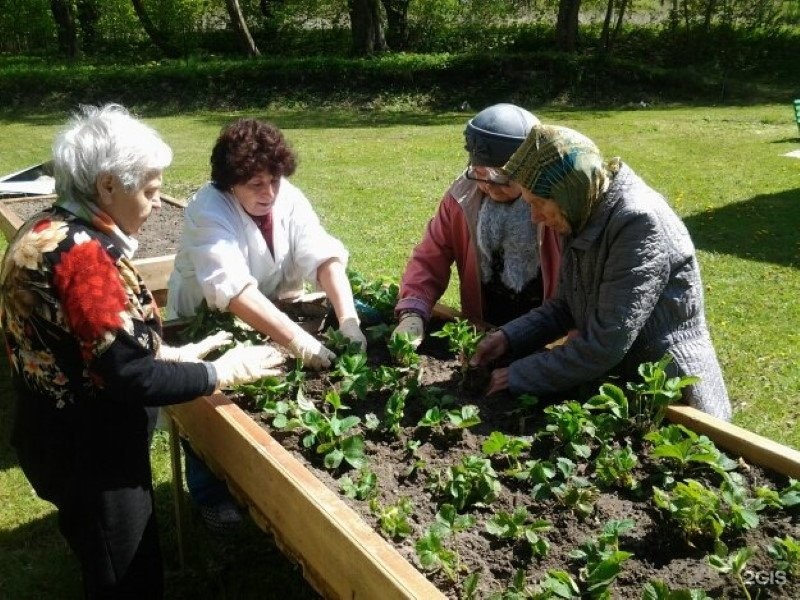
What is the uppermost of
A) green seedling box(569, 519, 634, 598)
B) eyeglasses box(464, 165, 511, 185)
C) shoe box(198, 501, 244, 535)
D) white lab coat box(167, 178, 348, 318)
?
eyeglasses box(464, 165, 511, 185)

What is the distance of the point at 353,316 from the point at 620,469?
130 centimetres

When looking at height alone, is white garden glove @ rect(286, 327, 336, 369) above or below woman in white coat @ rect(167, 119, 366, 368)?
below

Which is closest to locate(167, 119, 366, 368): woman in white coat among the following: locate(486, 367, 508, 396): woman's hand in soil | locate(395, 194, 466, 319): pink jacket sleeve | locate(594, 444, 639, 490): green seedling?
locate(395, 194, 466, 319): pink jacket sleeve

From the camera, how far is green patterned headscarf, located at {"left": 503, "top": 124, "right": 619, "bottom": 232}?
2.30 m

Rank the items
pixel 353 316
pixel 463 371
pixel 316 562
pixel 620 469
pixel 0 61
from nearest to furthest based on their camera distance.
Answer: pixel 316 562 < pixel 620 469 < pixel 463 371 < pixel 353 316 < pixel 0 61

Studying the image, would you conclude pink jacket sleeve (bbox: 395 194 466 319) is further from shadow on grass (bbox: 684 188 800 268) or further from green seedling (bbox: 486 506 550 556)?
shadow on grass (bbox: 684 188 800 268)

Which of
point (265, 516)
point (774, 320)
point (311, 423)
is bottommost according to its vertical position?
point (774, 320)

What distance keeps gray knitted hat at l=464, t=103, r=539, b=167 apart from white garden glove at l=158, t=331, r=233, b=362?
109cm

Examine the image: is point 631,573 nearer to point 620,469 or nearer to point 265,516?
point 620,469

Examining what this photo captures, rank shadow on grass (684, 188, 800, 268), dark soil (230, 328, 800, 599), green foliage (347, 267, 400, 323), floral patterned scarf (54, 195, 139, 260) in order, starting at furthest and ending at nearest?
shadow on grass (684, 188, 800, 268) → green foliage (347, 267, 400, 323) → floral patterned scarf (54, 195, 139, 260) → dark soil (230, 328, 800, 599)

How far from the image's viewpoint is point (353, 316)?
3.19 m

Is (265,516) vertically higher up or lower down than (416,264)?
lower down

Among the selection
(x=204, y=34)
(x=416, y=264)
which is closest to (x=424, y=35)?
(x=204, y=34)

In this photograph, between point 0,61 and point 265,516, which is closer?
point 265,516
